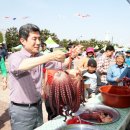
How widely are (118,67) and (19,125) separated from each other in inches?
120

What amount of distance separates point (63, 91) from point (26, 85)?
0.93 meters

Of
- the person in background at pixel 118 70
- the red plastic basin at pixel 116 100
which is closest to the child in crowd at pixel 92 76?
the person in background at pixel 118 70

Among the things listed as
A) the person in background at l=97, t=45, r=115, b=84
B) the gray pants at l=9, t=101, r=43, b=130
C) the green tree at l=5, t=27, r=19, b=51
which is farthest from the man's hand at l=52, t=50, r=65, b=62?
the green tree at l=5, t=27, r=19, b=51

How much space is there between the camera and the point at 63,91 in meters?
1.57

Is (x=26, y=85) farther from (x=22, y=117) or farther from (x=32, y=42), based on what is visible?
(x=32, y=42)

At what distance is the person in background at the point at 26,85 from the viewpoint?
7.30 feet

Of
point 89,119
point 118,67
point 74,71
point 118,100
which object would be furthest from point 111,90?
point 118,67

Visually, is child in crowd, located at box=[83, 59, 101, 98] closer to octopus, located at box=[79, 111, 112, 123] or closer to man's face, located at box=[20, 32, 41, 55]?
octopus, located at box=[79, 111, 112, 123]

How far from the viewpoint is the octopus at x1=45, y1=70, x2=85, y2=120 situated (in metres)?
1.58

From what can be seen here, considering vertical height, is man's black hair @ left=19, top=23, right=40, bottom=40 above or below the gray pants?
above

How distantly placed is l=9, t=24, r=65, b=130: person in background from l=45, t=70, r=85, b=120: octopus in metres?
0.65

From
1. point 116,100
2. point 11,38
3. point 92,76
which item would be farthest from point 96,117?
point 11,38

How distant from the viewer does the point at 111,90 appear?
3113 mm

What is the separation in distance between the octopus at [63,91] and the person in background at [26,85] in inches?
25.7
